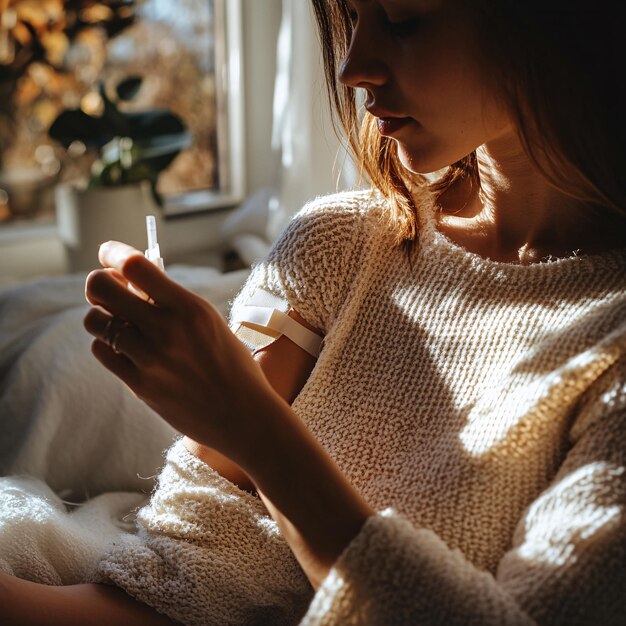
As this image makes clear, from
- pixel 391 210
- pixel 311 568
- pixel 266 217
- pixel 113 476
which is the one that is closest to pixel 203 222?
pixel 266 217

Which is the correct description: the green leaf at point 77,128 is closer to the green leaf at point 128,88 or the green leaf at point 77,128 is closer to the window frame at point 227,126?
the green leaf at point 128,88

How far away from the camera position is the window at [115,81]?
1.57m

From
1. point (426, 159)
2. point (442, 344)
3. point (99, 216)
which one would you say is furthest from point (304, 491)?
point (99, 216)

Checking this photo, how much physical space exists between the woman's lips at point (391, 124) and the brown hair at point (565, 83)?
0.09 metres

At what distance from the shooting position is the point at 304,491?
611 mm

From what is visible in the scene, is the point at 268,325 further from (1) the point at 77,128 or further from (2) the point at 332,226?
(1) the point at 77,128

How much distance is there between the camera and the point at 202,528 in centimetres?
73

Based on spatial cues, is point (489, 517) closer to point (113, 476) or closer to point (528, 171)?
point (528, 171)

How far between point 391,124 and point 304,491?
359mm

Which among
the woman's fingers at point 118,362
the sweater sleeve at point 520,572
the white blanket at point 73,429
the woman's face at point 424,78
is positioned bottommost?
the white blanket at point 73,429

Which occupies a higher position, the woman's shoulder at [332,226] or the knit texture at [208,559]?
the woman's shoulder at [332,226]

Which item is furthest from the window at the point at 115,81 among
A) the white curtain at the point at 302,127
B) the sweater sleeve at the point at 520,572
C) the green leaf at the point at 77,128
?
the sweater sleeve at the point at 520,572

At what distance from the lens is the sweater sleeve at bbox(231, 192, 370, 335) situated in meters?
0.81

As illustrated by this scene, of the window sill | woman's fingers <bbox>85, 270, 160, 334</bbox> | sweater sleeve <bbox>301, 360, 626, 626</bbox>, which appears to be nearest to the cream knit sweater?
sweater sleeve <bbox>301, 360, 626, 626</bbox>
